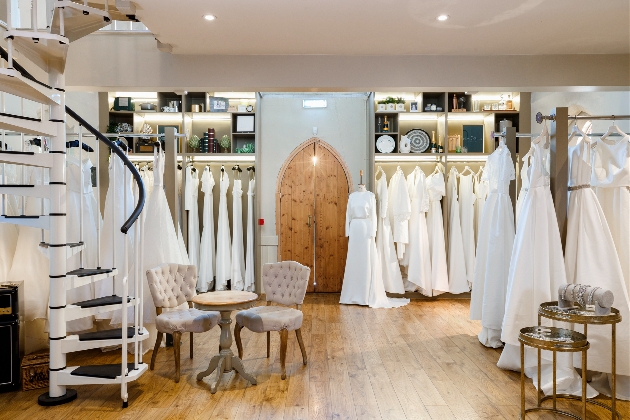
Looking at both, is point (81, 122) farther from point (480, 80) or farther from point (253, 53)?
point (480, 80)

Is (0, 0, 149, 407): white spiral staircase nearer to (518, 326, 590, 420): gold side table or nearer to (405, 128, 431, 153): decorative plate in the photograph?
(518, 326, 590, 420): gold side table

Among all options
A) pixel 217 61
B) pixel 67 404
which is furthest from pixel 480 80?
pixel 67 404

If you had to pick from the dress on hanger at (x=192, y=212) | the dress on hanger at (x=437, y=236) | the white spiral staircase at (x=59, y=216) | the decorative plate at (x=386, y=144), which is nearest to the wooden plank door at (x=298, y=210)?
the decorative plate at (x=386, y=144)

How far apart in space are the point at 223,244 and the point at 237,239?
0.21 meters

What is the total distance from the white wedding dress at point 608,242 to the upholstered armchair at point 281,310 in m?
2.15

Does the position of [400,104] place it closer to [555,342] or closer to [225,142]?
[225,142]

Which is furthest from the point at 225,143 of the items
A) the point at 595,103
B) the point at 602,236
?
the point at 602,236

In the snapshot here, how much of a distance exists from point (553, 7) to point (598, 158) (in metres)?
1.15

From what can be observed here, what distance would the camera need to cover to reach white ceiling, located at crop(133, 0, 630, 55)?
12.7 ft

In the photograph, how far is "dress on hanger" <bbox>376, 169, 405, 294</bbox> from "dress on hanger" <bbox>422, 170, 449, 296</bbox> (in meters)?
0.43

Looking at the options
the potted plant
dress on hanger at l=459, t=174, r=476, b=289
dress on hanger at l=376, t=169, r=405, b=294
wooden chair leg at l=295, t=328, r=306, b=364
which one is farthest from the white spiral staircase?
dress on hanger at l=459, t=174, r=476, b=289

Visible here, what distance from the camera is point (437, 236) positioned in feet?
24.1

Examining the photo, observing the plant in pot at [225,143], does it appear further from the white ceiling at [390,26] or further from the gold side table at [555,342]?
the gold side table at [555,342]

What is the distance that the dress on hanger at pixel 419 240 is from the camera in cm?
730
